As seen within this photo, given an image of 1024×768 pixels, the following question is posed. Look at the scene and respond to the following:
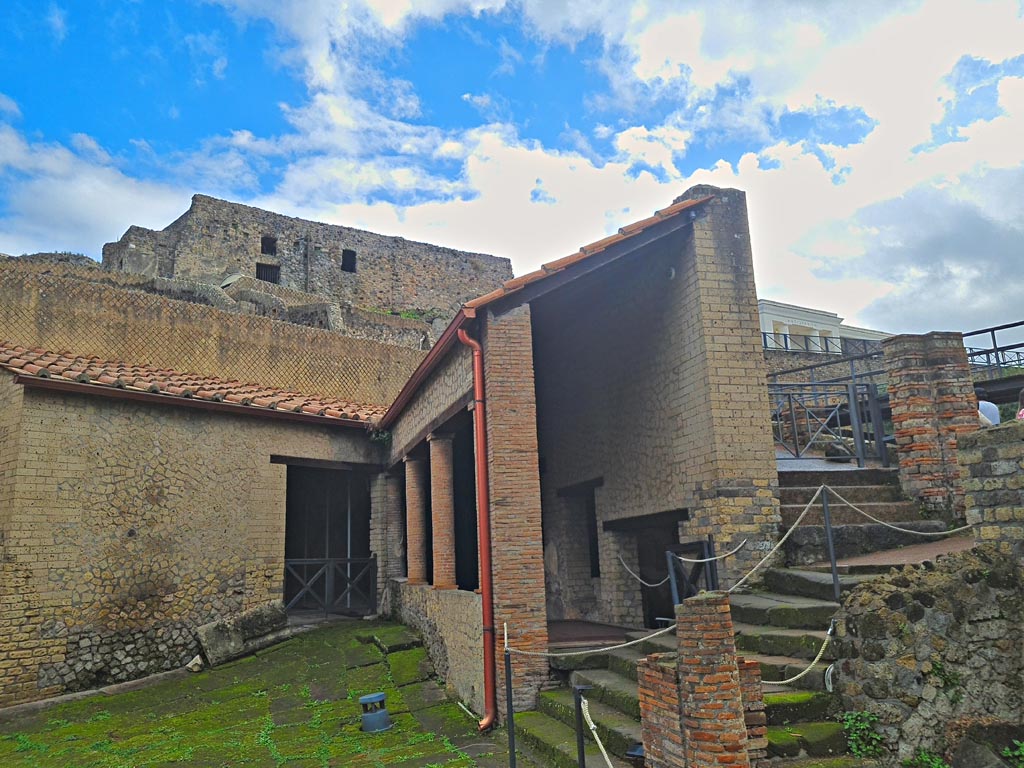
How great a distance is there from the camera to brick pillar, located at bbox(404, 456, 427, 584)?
12492 millimetres

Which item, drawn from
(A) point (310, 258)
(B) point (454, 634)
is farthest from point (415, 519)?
(A) point (310, 258)

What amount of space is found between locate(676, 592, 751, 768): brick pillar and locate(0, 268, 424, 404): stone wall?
43.7 ft

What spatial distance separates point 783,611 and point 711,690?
2099mm

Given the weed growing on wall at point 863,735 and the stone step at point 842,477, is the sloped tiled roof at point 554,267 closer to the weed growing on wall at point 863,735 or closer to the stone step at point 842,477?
the stone step at point 842,477

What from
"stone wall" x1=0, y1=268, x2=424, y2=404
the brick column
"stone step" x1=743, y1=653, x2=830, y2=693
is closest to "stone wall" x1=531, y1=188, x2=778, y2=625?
"stone step" x1=743, y1=653, x2=830, y2=693

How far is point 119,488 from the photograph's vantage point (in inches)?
427

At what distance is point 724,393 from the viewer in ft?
27.6

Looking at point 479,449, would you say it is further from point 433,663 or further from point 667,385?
point 433,663

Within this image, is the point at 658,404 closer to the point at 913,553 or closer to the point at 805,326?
the point at 913,553

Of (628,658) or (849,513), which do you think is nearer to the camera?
(628,658)

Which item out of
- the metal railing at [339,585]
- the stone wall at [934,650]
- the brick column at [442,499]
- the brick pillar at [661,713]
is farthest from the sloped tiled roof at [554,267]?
the metal railing at [339,585]

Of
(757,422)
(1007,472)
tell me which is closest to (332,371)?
(757,422)

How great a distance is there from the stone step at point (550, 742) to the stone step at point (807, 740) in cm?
107

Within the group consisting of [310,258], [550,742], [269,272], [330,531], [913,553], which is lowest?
[550,742]
